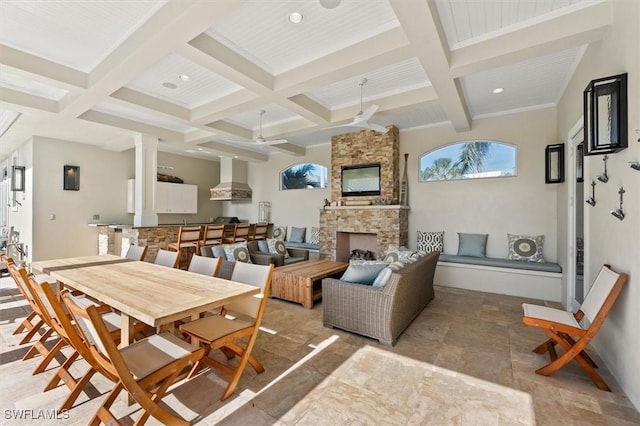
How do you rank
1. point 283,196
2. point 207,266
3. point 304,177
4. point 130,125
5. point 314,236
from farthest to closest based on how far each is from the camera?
point 283,196, point 304,177, point 314,236, point 130,125, point 207,266

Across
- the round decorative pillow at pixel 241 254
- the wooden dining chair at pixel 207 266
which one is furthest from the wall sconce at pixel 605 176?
the round decorative pillow at pixel 241 254

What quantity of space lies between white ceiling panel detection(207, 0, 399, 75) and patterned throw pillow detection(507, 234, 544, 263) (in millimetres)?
4252

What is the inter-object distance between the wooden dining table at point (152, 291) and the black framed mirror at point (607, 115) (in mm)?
2973

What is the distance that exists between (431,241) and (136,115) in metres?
6.07

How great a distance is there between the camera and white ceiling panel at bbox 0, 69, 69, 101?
3.74 m

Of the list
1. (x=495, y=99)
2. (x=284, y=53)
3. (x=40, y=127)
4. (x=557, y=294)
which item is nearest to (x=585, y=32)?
(x=495, y=99)

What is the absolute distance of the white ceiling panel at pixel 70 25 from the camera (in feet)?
8.13

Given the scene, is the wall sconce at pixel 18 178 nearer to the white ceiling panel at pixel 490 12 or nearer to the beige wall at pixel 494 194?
the beige wall at pixel 494 194

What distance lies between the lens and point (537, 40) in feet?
8.87

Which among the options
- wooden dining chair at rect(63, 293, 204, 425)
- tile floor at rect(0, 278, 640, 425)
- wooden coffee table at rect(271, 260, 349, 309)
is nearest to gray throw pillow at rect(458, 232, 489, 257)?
tile floor at rect(0, 278, 640, 425)

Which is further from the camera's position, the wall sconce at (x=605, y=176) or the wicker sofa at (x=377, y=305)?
the wicker sofa at (x=377, y=305)

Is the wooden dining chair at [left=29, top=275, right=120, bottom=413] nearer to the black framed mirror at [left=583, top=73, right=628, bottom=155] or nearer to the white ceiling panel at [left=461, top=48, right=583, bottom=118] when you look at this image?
the black framed mirror at [left=583, top=73, right=628, bottom=155]

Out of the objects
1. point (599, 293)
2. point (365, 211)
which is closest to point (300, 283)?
point (365, 211)

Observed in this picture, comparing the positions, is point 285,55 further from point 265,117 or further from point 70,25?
point 265,117
